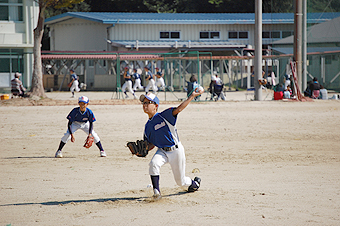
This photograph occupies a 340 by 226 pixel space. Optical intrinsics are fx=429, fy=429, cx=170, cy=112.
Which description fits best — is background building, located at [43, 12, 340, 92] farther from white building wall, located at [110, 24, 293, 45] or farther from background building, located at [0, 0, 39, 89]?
background building, located at [0, 0, 39, 89]

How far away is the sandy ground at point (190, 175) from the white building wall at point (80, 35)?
24468 millimetres

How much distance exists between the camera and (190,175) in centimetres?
826

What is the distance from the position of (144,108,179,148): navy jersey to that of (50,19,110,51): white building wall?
34612 mm

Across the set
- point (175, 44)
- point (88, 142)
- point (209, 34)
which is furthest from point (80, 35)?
point (88, 142)

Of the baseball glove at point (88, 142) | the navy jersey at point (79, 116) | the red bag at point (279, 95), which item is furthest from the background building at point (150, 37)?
the baseball glove at point (88, 142)

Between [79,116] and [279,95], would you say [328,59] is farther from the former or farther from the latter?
[79,116]

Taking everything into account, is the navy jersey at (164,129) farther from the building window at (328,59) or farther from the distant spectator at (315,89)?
the building window at (328,59)

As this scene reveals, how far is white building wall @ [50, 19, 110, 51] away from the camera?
40.2m

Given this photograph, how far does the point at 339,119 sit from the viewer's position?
1666 centimetres

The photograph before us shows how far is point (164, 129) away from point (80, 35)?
36273 mm

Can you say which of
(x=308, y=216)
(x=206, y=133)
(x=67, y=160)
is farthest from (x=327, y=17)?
(x=308, y=216)

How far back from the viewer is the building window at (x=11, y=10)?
104ft

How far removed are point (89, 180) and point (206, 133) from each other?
6.44 m

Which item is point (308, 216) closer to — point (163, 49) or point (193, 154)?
point (193, 154)
